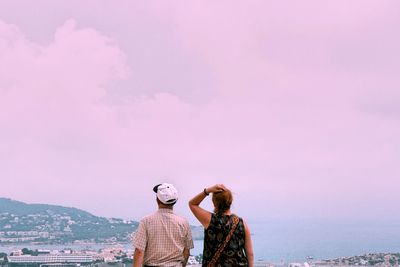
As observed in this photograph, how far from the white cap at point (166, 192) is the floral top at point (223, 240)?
0.36 metres

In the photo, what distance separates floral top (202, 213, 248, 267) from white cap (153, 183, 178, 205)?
359 millimetres

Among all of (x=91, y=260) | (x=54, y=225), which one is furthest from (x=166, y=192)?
(x=54, y=225)

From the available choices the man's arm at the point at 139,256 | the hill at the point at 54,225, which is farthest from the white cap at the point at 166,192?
the hill at the point at 54,225

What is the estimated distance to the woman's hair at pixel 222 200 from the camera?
504cm

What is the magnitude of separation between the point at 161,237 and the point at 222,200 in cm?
65

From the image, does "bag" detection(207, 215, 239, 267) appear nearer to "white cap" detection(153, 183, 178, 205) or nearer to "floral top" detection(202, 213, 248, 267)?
"floral top" detection(202, 213, 248, 267)

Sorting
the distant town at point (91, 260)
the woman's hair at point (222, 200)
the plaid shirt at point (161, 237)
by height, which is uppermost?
the distant town at point (91, 260)

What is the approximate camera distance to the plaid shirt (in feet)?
17.5

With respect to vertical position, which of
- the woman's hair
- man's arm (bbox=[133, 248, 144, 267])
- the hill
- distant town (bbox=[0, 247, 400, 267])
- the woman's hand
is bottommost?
man's arm (bbox=[133, 248, 144, 267])

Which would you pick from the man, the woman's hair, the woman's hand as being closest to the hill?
the man

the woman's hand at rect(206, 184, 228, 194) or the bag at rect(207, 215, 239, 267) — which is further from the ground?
the woman's hand at rect(206, 184, 228, 194)

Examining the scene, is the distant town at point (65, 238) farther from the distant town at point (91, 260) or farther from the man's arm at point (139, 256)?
the man's arm at point (139, 256)

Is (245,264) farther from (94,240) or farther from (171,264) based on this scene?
(94,240)

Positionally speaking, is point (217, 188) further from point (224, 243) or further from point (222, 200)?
point (224, 243)
